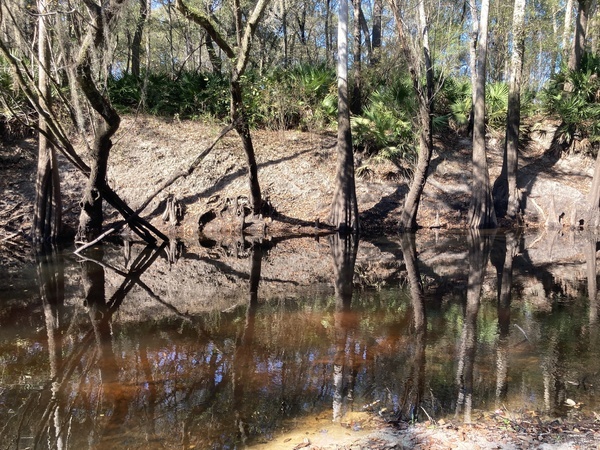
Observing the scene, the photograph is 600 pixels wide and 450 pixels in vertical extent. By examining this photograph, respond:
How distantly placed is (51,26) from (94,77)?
159 cm

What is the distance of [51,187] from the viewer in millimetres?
15195

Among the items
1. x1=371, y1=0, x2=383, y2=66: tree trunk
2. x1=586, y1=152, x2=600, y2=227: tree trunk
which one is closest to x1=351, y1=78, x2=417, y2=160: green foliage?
x1=371, y1=0, x2=383, y2=66: tree trunk

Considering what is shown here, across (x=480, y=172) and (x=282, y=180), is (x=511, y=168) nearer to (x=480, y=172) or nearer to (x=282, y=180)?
(x=480, y=172)

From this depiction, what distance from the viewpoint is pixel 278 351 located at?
6480mm

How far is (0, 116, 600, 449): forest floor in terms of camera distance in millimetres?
17812

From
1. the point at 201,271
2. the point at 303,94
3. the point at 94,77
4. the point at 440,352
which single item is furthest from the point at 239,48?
the point at 440,352

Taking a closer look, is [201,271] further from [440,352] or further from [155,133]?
[155,133]

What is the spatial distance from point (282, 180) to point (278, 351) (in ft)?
44.2

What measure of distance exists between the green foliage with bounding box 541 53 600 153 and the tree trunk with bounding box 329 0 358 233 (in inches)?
412

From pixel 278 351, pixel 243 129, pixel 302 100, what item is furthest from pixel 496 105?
pixel 278 351

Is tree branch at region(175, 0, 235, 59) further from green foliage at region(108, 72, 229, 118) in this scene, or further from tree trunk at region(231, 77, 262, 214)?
green foliage at region(108, 72, 229, 118)

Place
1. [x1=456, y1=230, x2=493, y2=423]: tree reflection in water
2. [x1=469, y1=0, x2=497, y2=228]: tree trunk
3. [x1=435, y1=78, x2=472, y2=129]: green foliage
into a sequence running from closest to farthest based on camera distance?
1. [x1=456, y1=230, x2=493, y2=423]: tree reflection in water
2. [x1=469, y1=0, x2=497, y2=228]: tree trunk
3. [x1=435, y1=78, x2=472, y2=129]: green foliage

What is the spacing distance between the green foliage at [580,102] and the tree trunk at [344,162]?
10453 mm

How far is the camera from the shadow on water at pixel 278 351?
4.69 m
